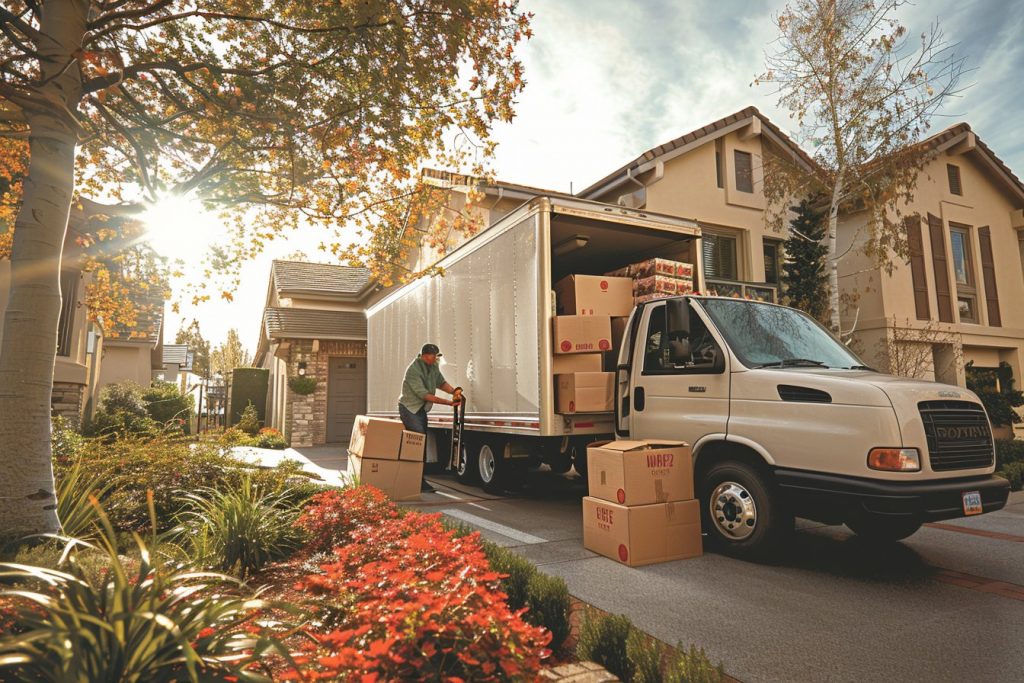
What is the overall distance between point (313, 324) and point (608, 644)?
16.2 metres

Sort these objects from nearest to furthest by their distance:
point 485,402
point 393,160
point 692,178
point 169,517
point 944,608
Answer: point 944,608 → point 169,517 → point 393,160 → point 485,402 → point 692,178

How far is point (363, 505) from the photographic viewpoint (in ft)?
13.9

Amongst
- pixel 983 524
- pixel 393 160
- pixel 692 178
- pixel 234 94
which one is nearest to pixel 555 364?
pixel 393 160

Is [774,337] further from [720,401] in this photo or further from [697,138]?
[697,138]

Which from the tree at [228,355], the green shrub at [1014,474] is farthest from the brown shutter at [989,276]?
the tree at [228,355]

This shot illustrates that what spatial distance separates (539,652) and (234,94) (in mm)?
6345

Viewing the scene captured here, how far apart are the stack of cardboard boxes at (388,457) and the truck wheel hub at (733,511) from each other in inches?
144

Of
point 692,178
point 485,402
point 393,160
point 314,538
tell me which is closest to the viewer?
point 314,538

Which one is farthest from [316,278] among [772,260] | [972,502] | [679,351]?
[972,502]

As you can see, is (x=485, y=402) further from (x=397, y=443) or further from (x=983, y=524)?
(x=983, y=524)

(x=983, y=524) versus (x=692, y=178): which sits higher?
(x=692, y=178)

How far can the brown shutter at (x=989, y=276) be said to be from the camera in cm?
1664

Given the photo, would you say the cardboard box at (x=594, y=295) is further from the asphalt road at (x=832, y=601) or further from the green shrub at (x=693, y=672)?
the green shrub at (x=693, y=672)

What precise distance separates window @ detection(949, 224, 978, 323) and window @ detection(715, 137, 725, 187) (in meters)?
7.12
